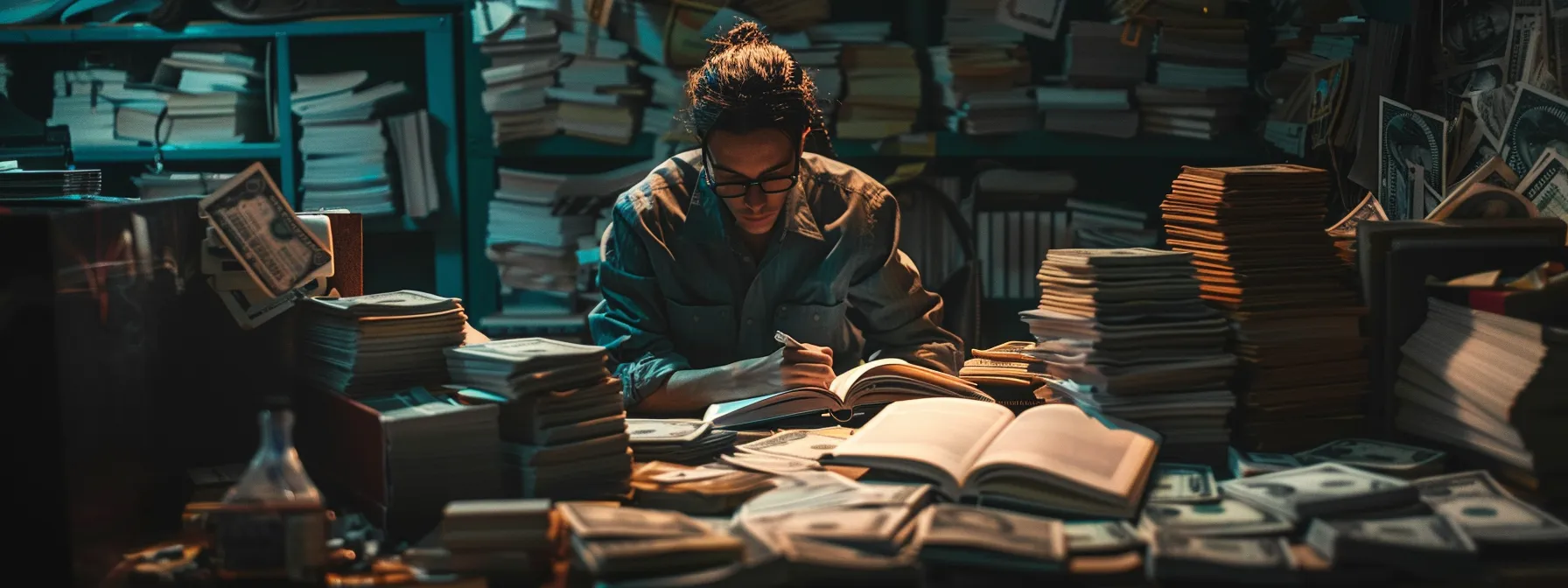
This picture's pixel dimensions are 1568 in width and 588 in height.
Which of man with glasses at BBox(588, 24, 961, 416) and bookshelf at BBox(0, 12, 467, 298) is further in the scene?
bookshelf at BBox(0, 12, 467, 298)

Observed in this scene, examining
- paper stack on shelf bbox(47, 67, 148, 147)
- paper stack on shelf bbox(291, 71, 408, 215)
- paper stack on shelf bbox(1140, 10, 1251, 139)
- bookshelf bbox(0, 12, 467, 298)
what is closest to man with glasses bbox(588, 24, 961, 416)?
paper stack on shelf bbox(1140, 10, 1251, 139)

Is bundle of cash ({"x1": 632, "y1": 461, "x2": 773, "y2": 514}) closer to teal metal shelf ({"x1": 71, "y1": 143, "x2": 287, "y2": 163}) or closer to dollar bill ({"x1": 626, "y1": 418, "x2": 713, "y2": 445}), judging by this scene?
dollar bill ({"x1": 626, "y1": 418, "x2": 713, "y2": 445})

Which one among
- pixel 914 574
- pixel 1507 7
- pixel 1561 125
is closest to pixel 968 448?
pixel 914 574

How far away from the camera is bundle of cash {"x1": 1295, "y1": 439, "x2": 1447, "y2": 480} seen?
5.94 ft

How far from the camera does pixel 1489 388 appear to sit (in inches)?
69.2

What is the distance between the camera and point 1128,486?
1.64m

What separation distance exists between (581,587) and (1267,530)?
817mm

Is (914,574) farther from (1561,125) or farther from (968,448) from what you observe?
(1561,125)

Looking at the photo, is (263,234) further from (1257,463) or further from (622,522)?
(1257,463)

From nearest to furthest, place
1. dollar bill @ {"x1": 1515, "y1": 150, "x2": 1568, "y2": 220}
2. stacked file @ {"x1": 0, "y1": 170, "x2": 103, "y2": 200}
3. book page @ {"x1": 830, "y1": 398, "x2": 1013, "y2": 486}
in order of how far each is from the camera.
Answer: book page @ {"x1": 830, "y1": 398, "x2": 1013, "y2": 486}, stacked file @ {"x1": 0, "y1": 170, "x2": 103, "y2": 200}, dollar bill @ {"x1": 1515, "y1": 150, "x2": 1568, "y2": 220}

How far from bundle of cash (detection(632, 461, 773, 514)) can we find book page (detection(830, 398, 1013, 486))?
0.13 meters

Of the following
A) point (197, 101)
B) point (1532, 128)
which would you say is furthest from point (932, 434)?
point (197, 101)

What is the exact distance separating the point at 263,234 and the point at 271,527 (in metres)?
0.59

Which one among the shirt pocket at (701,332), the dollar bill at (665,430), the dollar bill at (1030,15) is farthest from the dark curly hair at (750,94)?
the dollar bill at (1030,15)
